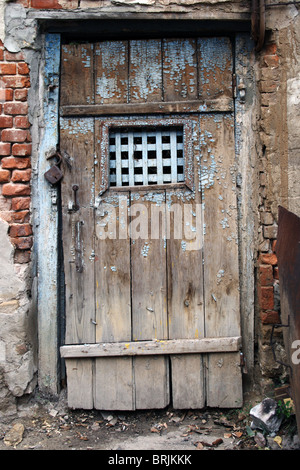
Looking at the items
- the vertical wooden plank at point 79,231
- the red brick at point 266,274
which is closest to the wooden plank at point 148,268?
the vertical wooden plank at point 79,231

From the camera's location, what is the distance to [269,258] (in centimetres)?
227

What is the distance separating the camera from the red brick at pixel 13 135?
2.22 meters

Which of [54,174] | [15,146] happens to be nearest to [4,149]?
[15,146]

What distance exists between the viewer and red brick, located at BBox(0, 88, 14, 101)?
7.26 feet

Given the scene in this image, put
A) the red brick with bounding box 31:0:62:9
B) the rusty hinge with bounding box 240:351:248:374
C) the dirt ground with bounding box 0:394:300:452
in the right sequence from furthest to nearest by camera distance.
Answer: the rusty hinge with bounding box 240:351:248:374 → the red brick with bounding box 31:0:62:9 → the dirt ground with bounding box 0:394:300:452

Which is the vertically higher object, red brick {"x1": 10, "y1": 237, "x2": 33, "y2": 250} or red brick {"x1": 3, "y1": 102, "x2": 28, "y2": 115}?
red brick {"x1": 3, "y1": 102, "x2": 28, "y2": 115}

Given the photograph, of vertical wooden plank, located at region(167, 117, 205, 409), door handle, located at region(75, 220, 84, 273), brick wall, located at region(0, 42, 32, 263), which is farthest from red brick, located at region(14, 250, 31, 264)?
vertical wooden plank, located at region(167, 117, 205, 409)

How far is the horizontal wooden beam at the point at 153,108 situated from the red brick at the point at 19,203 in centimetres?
57

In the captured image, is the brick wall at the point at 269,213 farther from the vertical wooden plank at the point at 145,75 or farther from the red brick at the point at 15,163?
the red brick at the point at 15,163

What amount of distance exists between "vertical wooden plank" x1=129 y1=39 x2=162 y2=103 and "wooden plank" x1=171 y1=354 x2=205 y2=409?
1564 millimetres

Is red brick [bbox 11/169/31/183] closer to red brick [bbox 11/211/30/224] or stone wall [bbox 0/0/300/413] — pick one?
stone wall [bbox 0/0/300/413]

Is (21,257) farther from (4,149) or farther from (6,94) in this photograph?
(6,94)

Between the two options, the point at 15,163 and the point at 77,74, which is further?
the point at 77,74

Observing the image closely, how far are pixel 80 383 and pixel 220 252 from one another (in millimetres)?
1143
